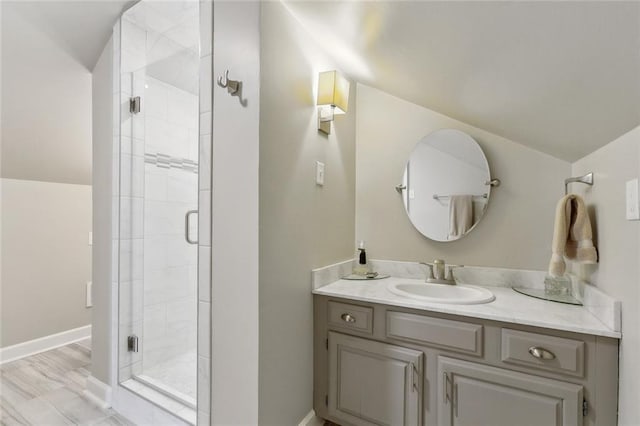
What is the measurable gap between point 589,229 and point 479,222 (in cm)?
59

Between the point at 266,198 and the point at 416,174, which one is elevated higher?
the point at 416,174

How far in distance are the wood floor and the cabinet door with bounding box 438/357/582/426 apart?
5.79ft

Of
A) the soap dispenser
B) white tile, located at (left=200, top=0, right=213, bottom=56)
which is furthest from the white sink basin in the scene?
white tile, located at (left=200, top=0, right=213, bottom=56)

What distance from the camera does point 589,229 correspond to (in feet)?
4.18

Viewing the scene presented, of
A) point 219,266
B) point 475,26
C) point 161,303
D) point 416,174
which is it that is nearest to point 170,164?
point 161,303

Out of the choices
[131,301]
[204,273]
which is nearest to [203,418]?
[204,273]

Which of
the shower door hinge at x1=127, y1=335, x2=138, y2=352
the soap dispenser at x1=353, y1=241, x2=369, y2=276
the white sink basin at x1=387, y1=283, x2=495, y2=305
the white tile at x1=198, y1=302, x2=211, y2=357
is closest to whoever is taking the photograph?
the white tile at x1=198, y1=302, x2=211, y2=357

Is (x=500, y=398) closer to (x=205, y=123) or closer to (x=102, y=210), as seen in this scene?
(x=205, y=123)

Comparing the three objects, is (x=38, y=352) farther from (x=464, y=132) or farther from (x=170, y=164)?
(x=464, y=132)

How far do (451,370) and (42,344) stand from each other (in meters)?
3.30

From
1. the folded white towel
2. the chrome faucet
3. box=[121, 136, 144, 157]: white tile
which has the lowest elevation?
the chrome faucet

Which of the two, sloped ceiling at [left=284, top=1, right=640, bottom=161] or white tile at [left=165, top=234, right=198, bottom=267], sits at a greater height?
sloped ceiling at [left=284, top=1, right=640, bottom=161]

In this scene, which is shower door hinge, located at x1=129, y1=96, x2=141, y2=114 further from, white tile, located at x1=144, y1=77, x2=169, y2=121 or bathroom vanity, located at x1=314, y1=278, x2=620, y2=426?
bathroom vanity, located at x1=314, y1=278, x2=620, y2=426

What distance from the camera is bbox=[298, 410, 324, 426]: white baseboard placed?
1.55m
